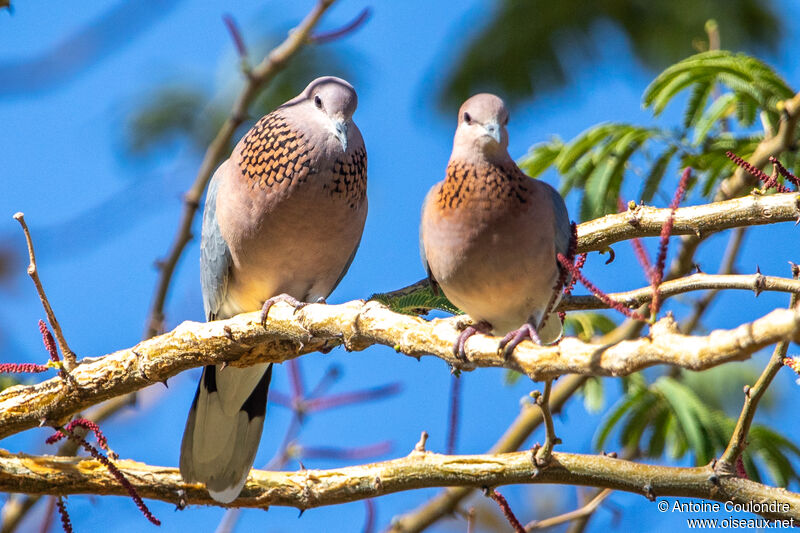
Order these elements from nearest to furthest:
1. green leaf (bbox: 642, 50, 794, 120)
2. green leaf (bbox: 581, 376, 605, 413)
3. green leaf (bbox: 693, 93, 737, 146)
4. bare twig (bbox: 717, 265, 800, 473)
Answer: bare twig (bbox: 717, 265, 800, 473) < green leaf (bbox: 642, 50, 794, 120) < green leaf (bbox: 693, 93, 737, 146) < green leaf (bbox: 581, 376, 605, 413)

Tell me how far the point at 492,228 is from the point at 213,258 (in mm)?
1437

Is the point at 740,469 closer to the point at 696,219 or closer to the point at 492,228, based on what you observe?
the point at 696,219

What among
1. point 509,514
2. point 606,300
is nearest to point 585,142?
point 509,514

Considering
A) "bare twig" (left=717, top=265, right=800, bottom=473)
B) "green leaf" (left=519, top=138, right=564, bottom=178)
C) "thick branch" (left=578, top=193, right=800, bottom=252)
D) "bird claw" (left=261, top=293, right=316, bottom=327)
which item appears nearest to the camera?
"bare twig" (left=717, top=265, right=800, bottom=473)

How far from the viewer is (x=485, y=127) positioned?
294cm

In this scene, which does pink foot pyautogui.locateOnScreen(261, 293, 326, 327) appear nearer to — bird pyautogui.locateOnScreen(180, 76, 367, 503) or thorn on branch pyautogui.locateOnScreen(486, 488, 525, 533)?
bird pyautogui.locateOnScreen(180, 76, 367, 503)

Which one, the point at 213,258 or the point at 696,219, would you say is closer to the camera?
the point at 696,219

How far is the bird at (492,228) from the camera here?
2924 mm

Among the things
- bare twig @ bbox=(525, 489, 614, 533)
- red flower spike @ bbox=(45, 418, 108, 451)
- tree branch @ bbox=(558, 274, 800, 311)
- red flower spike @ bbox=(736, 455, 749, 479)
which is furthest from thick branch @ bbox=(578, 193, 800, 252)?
red flower spike @ bbox=(45, 418, 108, 451)

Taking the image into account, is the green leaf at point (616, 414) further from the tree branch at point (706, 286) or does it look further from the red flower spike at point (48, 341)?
the red flower spike at point (48, 341)

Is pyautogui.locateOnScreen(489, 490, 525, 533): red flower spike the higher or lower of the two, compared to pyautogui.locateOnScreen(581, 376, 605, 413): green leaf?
lower

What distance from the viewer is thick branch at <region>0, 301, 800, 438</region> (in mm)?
1856

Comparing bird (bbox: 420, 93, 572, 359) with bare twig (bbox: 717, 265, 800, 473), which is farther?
bird (bbox: 420, 93, 572, 359)

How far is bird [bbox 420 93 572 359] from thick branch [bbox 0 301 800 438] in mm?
190
